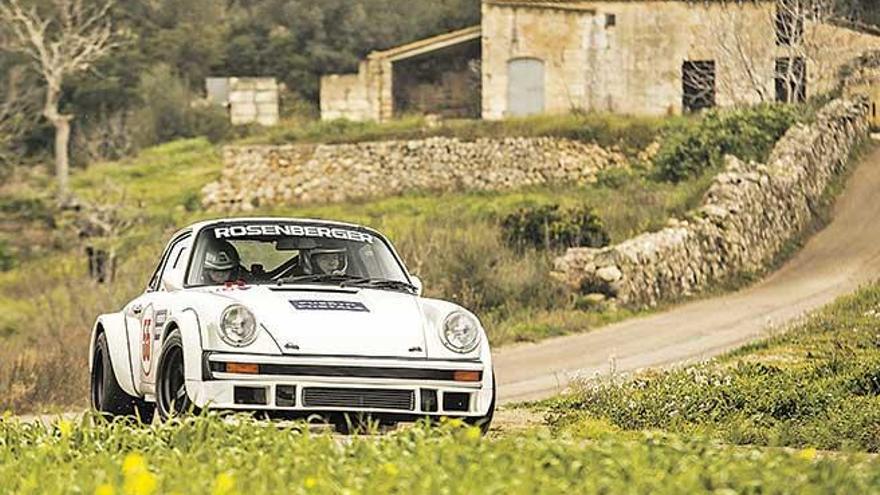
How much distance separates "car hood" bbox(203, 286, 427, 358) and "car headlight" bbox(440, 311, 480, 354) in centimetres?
16

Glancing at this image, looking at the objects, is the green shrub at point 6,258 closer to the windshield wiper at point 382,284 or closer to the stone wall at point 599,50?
the stone wall at point 599,50

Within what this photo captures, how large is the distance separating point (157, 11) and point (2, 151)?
18.6 m

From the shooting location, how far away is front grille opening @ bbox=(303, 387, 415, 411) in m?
13.0

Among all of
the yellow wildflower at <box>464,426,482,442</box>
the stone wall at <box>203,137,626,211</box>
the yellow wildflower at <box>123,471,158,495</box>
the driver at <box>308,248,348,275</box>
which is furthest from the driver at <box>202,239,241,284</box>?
the stone wall at <box>203,137,626,211</box>

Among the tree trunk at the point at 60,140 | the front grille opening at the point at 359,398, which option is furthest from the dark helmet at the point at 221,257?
the tree trunk at the point at 60,140

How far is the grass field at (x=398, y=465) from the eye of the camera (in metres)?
8.66

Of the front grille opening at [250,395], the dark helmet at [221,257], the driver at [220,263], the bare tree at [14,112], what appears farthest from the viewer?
the bare tree at [14,112]

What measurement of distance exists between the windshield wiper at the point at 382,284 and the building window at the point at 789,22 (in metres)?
38.1

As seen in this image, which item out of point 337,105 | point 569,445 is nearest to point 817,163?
point 337,105

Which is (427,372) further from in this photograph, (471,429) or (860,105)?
(860,105)

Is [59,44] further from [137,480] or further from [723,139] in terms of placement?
[137,480]

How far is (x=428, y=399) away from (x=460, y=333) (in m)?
0.55

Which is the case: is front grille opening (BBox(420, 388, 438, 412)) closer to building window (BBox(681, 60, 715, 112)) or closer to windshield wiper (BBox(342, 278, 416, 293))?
windshield wiper (BBox(342, 278, 416, 293))

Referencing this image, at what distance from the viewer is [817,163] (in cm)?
4028
